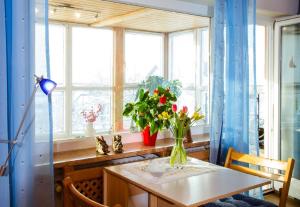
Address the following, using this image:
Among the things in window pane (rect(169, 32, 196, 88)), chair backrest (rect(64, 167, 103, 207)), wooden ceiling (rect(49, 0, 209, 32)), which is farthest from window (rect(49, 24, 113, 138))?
chair backrest (rect(64, 167, 103, 207))

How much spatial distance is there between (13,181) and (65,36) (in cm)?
353

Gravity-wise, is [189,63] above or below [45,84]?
above

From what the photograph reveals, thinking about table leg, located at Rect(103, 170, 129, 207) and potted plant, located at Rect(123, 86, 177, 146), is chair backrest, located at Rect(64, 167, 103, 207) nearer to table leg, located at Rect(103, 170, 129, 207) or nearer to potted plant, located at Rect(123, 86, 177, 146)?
table leg, located at Rect(103, 170, 129, 207)

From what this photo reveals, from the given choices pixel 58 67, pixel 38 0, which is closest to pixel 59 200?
pixel 38 0

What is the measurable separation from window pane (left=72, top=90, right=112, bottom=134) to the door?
8.11ft

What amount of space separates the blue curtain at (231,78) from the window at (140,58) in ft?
8.87

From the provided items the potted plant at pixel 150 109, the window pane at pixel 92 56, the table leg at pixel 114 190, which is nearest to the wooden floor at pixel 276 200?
the potted plant at pixel 150 109

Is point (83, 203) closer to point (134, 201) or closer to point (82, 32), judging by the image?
point (134, 201)

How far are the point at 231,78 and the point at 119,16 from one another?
1984 millimetres

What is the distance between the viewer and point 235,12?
279cm

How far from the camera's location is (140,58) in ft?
18.6

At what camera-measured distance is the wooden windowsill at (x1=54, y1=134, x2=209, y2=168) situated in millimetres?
2143

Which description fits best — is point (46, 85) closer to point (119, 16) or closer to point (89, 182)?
point (89, 182)

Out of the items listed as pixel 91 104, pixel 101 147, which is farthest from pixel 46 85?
pixel 91 104
